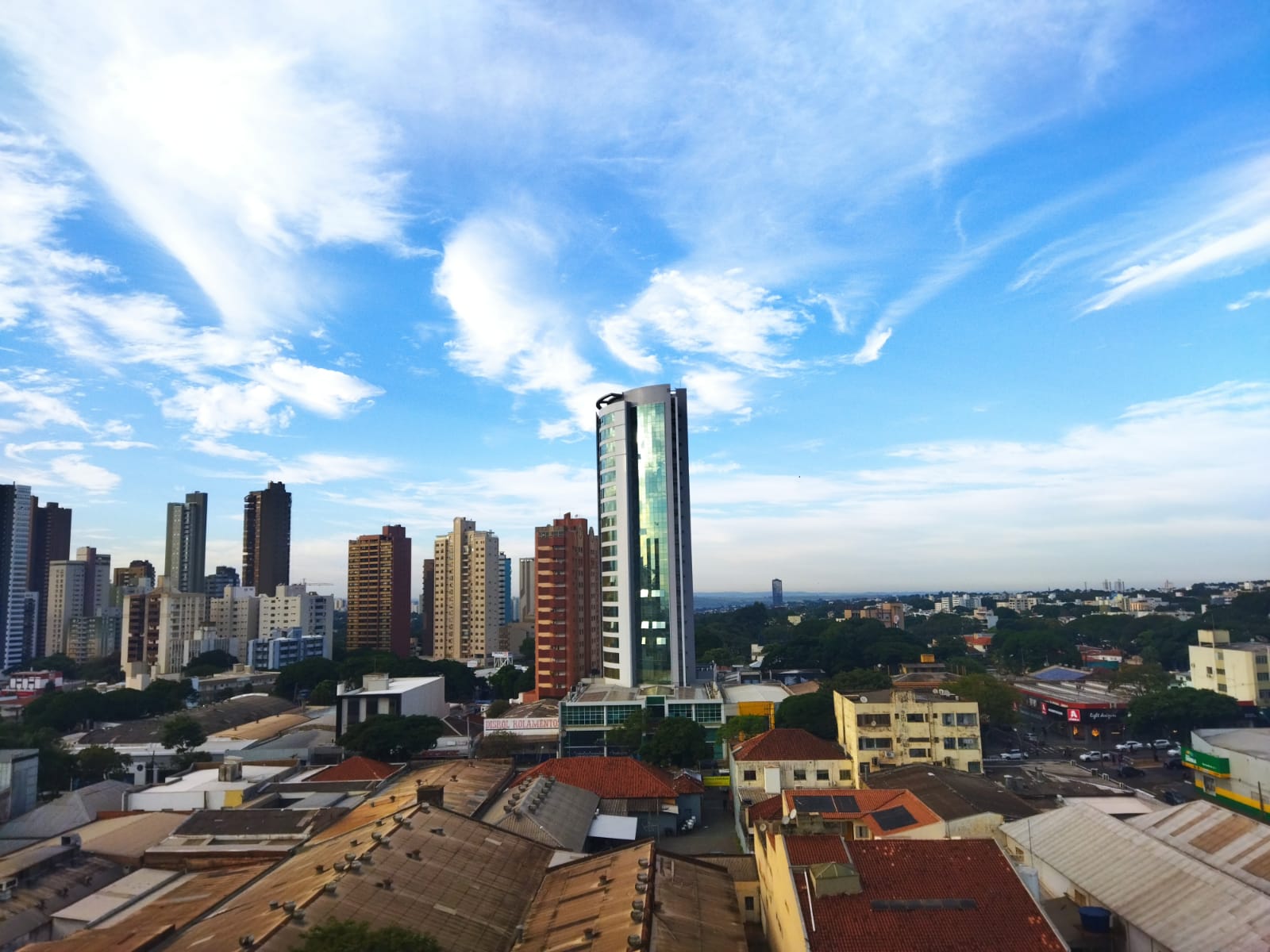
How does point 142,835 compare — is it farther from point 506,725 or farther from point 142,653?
point 142,653

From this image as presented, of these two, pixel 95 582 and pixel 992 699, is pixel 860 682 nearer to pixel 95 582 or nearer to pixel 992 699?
pixel 992 699

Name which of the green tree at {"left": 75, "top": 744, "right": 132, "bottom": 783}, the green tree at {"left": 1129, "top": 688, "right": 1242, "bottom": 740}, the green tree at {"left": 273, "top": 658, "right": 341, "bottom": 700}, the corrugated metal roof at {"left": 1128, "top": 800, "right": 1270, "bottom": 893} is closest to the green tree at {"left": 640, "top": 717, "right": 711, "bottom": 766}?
the corrugated metal roof at {"left": 1128, "top": 800, "right": 1270, "bottom": 893}

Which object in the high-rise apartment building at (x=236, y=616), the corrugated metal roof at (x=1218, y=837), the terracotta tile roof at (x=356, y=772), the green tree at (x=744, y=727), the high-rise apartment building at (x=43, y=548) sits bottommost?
the terracotta tile roof at (x=356, y=772)

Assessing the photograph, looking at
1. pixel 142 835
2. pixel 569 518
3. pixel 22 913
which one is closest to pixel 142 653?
pixel 569 518

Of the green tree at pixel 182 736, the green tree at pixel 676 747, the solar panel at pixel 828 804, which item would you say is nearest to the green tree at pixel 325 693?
the green tree at pixel 182 736

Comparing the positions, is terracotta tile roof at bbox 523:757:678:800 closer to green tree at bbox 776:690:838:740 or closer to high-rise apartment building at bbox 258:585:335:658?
green tree at bbox 776:690:838:740

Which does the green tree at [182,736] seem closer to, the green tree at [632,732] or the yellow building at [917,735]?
the green tree at [632,732]
